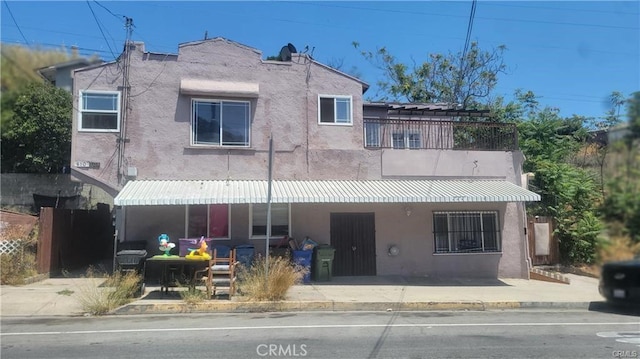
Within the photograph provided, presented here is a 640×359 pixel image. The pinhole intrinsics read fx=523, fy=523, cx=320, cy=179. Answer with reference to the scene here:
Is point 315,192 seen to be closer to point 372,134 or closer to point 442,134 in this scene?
point 372,134

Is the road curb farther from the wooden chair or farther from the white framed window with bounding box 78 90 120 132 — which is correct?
the white framed window with bounding box 78 90 120 132

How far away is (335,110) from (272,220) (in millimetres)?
3887

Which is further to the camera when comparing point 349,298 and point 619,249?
point 349,298

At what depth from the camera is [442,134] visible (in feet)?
56.4

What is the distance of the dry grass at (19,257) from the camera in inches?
503

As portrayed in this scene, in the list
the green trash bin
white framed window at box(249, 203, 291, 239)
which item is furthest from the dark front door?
white framed window at box(249, 203, 291, 239)

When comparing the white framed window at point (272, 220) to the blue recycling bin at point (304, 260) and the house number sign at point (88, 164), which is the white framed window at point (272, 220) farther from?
the house number sign at point (88, 164)

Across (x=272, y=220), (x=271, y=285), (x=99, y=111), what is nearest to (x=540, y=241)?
(x=272, y=220)

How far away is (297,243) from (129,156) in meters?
5.29

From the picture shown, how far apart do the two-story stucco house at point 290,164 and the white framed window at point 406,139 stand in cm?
68

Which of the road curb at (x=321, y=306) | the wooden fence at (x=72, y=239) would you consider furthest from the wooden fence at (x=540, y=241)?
the wooden fence at (x=72, y=239)

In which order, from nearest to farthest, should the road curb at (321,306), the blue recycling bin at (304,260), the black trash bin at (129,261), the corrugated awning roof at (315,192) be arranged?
the road curb at (321,306) < the black trash bin at (129,261) < the corrugated awning roof at (315,192) < the blue recycling bin at (304,260)

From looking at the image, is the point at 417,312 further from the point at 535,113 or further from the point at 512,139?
the point at 535,113
